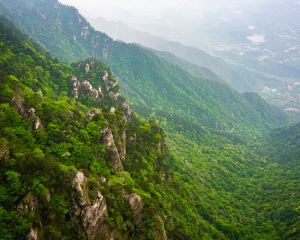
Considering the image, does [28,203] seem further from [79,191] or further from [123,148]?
[123,148]

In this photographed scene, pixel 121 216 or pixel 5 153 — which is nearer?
pixel 5 153

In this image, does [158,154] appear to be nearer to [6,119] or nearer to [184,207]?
[184,207]

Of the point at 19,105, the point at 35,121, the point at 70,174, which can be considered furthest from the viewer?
the point at 19,105

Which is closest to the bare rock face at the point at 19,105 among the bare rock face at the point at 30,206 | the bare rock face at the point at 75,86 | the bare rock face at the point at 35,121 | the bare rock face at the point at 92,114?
the bare rock face at the point at 35,121

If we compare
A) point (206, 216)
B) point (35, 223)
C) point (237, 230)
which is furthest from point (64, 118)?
point (237, 230)

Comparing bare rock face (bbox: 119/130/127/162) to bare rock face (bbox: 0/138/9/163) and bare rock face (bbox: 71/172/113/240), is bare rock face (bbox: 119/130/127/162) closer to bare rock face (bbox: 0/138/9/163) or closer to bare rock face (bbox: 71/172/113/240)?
bare rock face (bbox: 71/172/113/240)

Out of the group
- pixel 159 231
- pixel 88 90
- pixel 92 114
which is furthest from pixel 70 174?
pixel 88 90

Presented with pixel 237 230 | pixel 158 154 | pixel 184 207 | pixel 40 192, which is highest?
pixel 40 192
